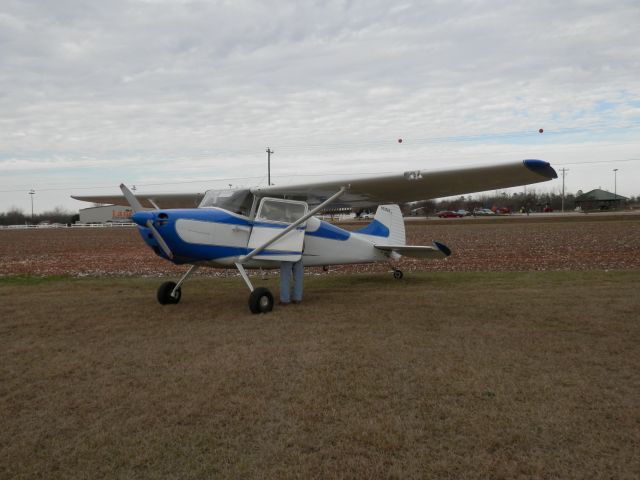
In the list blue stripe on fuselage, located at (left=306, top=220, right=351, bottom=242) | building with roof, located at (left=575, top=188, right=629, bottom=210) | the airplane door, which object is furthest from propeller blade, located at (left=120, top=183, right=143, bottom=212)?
building with roof, located at (left=575, top=188, right=629, bottom=210)

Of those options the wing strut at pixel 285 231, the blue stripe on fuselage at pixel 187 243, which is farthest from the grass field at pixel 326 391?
the wing strut at pixel 285 231

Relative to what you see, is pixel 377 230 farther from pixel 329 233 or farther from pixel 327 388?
pixel 327 388

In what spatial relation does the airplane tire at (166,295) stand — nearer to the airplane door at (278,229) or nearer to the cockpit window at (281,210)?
the airplane door at (278,229)

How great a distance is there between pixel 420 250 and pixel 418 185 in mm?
2973

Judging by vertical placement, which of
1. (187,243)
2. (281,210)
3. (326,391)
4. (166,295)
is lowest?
(326,391)

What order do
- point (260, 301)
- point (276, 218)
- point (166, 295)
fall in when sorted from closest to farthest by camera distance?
point (260, 301)
point (166, 295)
point (276, 218)

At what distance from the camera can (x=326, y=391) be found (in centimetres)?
459

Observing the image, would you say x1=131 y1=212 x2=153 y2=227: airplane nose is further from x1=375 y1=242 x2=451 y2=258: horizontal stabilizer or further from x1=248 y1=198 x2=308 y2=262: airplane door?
x1=375 y1=242 x2=451 y2=258: horizontal stabilizer

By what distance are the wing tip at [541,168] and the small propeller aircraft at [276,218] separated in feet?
0.04

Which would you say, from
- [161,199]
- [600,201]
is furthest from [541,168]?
[600,201]

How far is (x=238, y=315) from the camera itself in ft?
27.5

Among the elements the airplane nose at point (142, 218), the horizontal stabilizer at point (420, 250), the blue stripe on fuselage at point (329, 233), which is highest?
the airplane nose at point (142, 218)

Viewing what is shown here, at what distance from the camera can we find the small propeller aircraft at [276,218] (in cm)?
820

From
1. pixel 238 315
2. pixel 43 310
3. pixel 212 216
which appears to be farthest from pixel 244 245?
pixel 43 310
